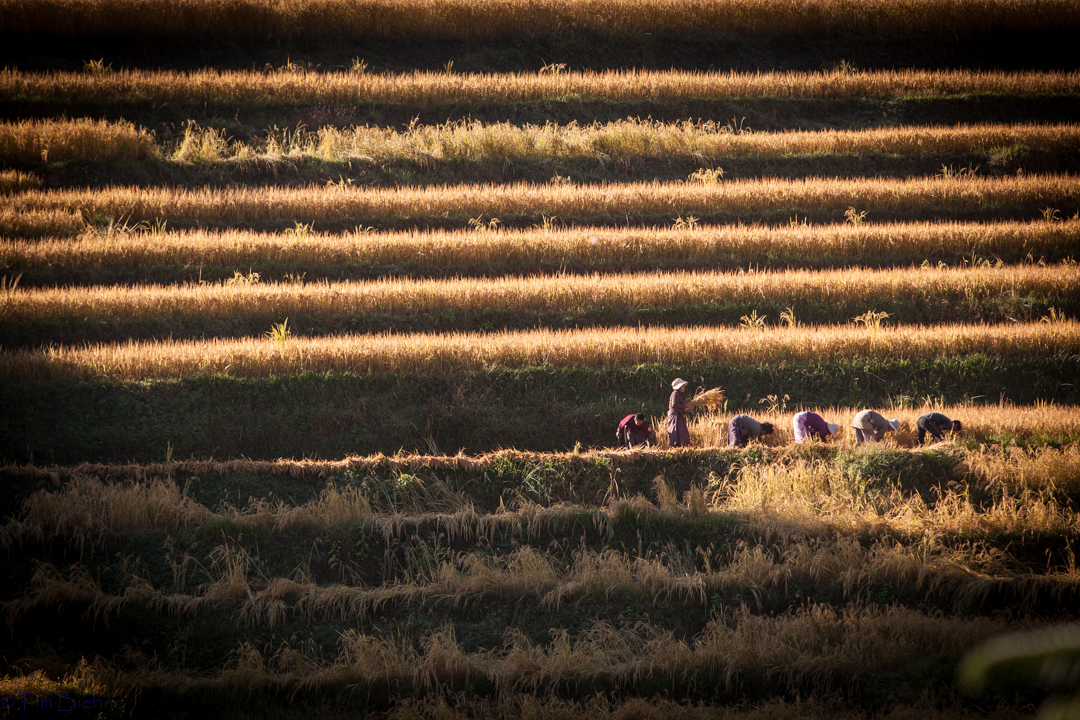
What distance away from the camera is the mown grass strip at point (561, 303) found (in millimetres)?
15109

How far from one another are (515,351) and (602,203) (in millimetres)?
6868

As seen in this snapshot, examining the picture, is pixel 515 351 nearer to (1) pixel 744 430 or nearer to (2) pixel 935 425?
(1) pixel 744 430

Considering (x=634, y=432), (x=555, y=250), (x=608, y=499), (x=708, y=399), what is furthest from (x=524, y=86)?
Answer: (x=608, y=499)

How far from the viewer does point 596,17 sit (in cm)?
2755

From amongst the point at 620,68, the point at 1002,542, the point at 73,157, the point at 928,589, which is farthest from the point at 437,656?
the point at 620,68

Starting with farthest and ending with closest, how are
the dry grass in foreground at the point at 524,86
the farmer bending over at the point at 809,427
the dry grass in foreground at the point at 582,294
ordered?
the dry grass in foreground at the point at 524,86, the dry grass in foreground at the point at 582,294, the farmer bending over at the point at 809,427

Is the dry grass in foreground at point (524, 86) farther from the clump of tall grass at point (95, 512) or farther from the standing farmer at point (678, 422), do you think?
the clump of tall grass at point (95, 512)

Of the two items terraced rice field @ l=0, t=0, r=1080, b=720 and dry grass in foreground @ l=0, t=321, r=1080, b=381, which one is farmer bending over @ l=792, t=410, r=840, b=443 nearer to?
terraced rice field @ l=0, t=0, r=1080, b=720

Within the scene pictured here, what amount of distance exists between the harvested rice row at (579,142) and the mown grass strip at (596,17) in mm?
6679

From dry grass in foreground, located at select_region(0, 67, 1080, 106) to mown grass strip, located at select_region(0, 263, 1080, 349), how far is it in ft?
31.9

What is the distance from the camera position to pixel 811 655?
7441mm

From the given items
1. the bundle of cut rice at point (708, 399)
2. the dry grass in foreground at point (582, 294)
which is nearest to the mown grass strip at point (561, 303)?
the dry grass in foreground at point (582, 294)

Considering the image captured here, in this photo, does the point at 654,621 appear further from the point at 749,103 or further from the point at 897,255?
the point at 749,103

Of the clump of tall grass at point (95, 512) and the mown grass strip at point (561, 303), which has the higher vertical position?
the mown grass strip at point (561, 303)
